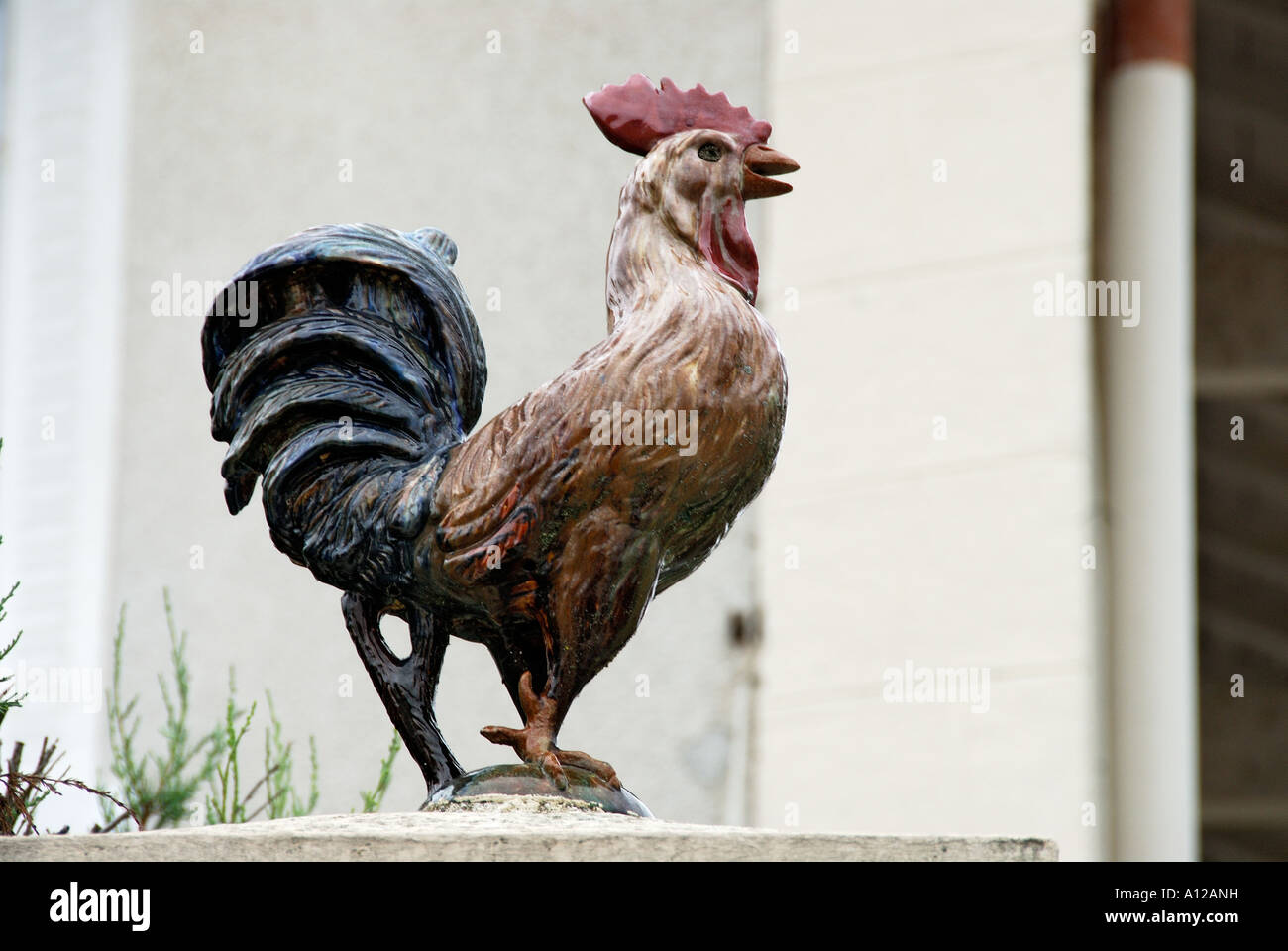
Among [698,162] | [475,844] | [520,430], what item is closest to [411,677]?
[520,430]

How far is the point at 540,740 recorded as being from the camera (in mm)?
1951

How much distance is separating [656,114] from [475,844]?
3.06 feet

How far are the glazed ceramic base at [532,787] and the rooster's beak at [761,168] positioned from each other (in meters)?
0.71

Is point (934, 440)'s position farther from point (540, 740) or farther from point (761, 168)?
point (540, 740)

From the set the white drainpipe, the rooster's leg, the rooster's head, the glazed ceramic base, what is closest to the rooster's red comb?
the rooster's head

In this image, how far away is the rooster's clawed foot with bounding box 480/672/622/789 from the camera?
1946 mm

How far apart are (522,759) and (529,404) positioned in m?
0.38

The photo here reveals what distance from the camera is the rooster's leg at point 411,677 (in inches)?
84.0

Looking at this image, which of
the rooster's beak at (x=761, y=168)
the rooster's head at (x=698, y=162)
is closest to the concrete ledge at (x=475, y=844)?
the rooster's head at (x=698, y=162)

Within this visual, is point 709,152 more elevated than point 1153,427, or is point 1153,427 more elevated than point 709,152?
point 1153,427

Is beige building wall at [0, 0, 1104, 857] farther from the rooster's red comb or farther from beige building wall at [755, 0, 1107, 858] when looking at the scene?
the rooster's red comb

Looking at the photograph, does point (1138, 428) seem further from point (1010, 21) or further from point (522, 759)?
point (522, 759)
